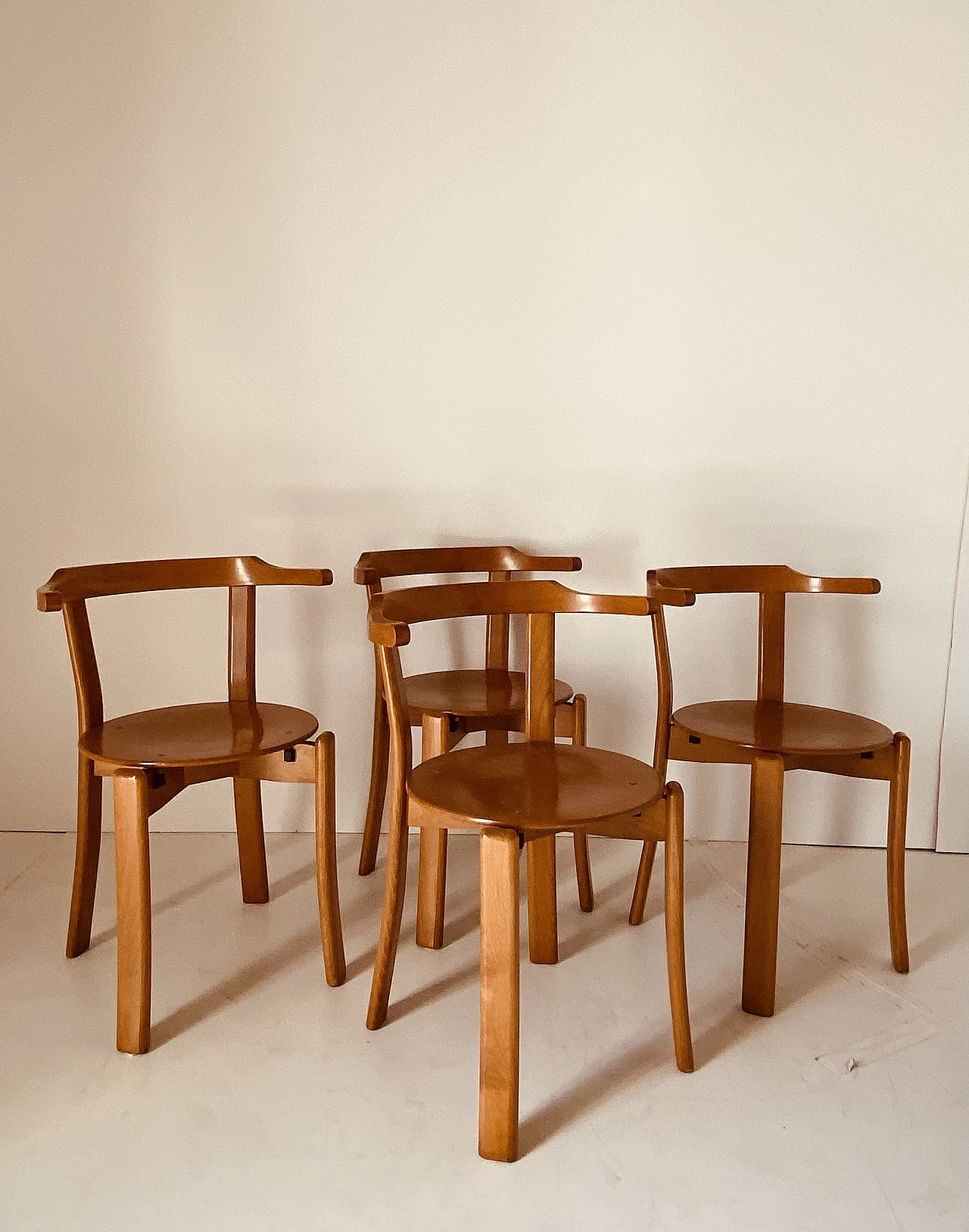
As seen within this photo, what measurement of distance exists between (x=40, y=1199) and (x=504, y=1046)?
0.77m

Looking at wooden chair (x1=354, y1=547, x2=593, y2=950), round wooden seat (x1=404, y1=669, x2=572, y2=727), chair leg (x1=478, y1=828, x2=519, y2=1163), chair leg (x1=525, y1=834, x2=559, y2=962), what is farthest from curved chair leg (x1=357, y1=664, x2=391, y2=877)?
chair leg (x1=478, y1=828, x2=519, y2=1163)

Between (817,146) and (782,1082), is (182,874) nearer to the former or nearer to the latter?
(782,1082)

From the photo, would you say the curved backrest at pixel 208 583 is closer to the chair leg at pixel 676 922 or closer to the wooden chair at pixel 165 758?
the wooden chair at pixel 165 758

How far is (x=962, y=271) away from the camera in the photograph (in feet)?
9.81

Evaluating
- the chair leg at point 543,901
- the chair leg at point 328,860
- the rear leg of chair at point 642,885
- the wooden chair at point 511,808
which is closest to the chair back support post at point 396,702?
the wooden chair at point 511,808

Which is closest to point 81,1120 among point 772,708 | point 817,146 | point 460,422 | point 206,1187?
point 206,1187

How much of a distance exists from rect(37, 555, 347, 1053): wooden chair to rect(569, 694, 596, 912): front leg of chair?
2.19 feet

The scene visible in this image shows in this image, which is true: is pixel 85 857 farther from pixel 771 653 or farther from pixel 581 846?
pixel 771 653

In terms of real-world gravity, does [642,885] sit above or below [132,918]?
below

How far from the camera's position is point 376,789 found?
289 centimetres

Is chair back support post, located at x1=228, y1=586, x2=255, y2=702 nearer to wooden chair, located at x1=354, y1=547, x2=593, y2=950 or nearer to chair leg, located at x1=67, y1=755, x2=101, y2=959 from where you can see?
wooden chair, located at x1=354, y1=547, x2=593, y2=950

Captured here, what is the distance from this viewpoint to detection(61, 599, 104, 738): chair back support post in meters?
2.23

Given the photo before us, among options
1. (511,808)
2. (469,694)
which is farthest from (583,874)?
(511,808)

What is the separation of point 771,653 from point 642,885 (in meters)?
0.67
